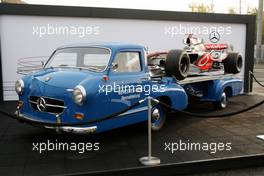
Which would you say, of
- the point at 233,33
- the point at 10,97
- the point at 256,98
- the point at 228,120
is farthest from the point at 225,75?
the point at 10,97

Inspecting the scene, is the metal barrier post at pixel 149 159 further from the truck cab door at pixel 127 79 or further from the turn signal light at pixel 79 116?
the turn signal light at pixel 79 116

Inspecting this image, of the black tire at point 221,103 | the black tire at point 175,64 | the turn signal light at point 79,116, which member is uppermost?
the black tire at point 175,64

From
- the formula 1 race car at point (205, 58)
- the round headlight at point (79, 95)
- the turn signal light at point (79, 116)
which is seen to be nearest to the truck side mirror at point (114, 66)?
the round headlight at point (79, 95)

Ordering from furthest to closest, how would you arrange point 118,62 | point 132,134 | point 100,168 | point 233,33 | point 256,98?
point 233,33 → point 256,98 → point 132,134 → point 118,62 → point 100,168

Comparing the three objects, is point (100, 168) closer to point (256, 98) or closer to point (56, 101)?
point (56, 101)

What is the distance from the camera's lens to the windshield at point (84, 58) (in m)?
6.13

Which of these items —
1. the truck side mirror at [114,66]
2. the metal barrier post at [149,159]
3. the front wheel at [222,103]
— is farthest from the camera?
the front wheel at [222,103]

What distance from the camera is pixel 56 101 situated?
18.4 ft


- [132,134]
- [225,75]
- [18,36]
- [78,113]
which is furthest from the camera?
[18,36]

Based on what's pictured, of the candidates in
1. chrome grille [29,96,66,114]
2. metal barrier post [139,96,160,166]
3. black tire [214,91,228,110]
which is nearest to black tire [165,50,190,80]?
metal barrier post [139,96,160,166]

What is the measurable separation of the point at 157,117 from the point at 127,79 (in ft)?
4.28

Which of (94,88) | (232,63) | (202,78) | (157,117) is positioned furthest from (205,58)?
(94,88)

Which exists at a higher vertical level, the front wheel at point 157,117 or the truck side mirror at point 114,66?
the truck side mirror at point 114,66

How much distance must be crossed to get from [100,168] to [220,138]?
2686mm
